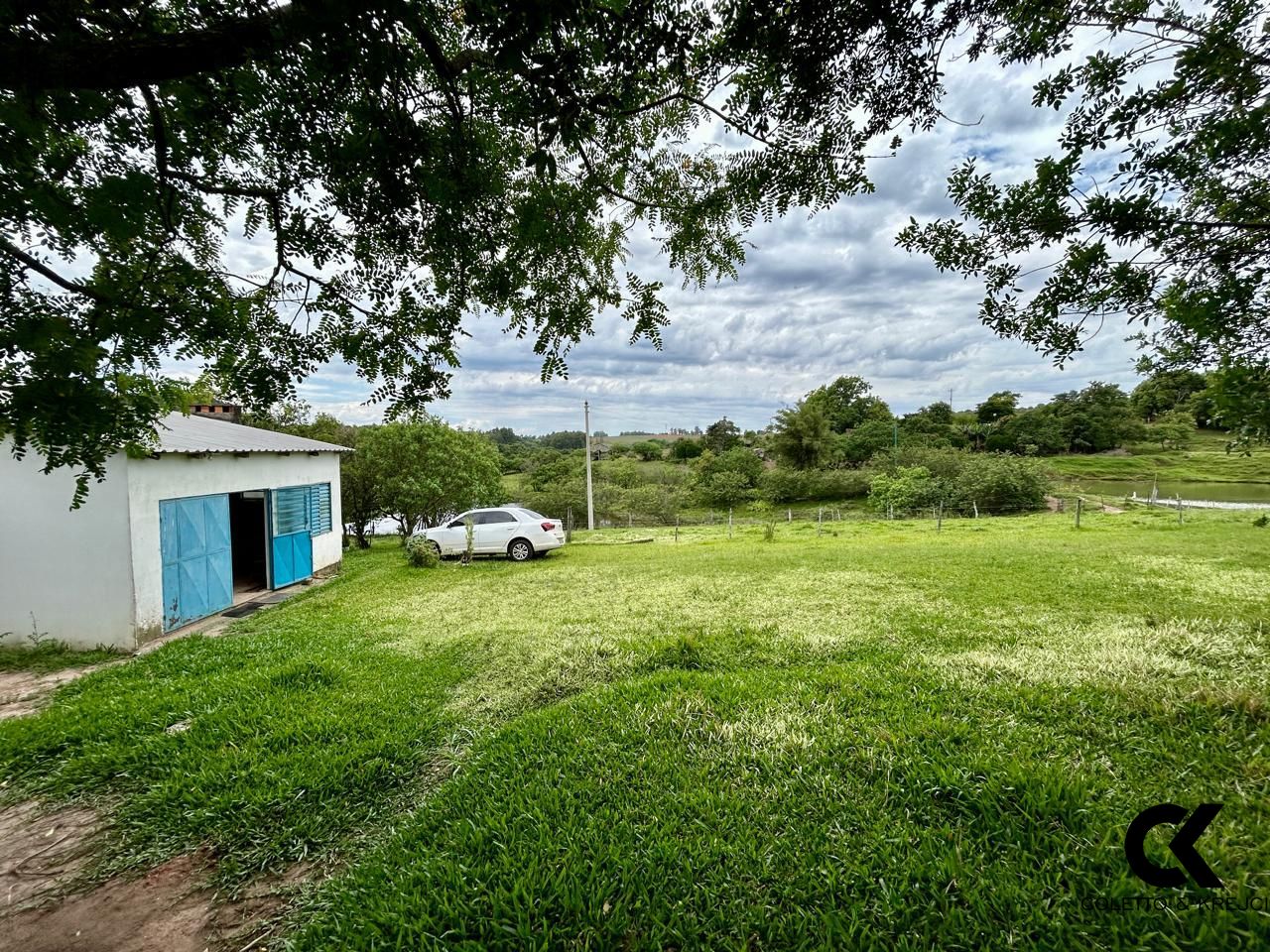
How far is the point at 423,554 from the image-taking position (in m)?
12.5

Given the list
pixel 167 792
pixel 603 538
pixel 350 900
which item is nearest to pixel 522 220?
pixel 350 900

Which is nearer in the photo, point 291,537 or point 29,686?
point 29,686

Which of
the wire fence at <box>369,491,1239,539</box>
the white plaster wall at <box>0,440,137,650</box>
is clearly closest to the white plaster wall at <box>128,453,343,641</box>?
the white plaster wall at <box>0,440,137,650</box>

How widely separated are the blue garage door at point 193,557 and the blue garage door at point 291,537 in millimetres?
1722

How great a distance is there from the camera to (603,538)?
20.4 m

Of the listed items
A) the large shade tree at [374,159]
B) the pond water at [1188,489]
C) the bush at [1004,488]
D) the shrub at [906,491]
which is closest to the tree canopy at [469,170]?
the large shade tree at [374,159]

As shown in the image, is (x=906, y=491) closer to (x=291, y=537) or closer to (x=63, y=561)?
(x=291, y=537)

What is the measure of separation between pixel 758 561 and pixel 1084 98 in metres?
10.1

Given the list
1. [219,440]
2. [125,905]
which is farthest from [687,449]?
[125,905]

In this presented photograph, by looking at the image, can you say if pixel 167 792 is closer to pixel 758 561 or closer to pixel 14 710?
pixel 14 710

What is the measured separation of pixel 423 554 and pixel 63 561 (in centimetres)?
632

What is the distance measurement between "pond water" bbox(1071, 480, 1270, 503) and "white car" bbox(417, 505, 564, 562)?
116 ft

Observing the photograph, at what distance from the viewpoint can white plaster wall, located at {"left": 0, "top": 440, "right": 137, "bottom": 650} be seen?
6.69 metres

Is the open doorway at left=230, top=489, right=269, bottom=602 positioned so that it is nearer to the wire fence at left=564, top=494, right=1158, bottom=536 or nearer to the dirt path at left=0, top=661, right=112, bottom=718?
the dirt path at left=0, top=661, right=112, bottom=718
